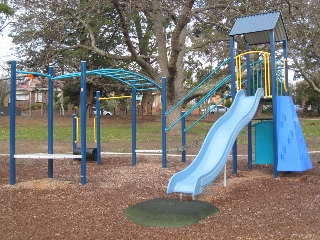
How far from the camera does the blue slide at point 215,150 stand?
20.8ft

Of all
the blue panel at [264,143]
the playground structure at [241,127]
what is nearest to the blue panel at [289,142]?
the playground structure at [241,127]

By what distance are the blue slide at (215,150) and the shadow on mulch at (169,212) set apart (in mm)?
279

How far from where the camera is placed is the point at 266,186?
24.0 ft

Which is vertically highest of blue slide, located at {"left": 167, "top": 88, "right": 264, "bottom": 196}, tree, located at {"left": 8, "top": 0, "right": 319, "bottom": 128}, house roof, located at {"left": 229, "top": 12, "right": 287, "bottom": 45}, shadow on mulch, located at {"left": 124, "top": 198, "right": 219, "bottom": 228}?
tree, located at {"left": 8, "top": 0, "right": 319, "bottom": 128}

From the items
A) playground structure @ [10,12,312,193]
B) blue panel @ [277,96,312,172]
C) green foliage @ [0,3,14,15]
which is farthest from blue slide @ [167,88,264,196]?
green foliage @ [0,3,14,15]

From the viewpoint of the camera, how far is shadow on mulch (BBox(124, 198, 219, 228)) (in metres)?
5.08

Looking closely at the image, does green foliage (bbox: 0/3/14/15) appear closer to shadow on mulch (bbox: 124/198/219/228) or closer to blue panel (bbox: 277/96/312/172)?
blue panel (bbox: 277/96/312/172)

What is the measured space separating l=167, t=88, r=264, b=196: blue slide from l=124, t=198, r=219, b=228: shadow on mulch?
0.28 metres

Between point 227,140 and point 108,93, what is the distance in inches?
1199

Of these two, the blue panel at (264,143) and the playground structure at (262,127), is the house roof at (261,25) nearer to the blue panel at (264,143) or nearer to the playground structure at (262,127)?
the playground structure at (262,127)

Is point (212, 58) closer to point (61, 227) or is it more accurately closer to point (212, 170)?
point (212, 170)

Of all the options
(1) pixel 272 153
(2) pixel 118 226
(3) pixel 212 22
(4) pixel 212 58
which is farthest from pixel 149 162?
(4) pixel 212 58

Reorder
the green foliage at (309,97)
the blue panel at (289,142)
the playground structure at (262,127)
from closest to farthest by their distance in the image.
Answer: the playground structure at (262,127) < the blue panel at (289,142) < the green foliage at (309,97)

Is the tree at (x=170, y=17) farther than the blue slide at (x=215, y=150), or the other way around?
the tree at (x=170, y=17)
